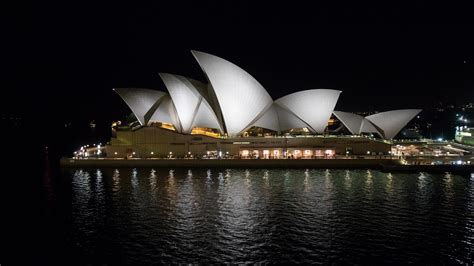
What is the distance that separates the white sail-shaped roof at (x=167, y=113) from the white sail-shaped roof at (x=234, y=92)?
6.30m

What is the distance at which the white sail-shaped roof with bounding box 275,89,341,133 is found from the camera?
4825 cm

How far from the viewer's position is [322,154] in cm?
4656

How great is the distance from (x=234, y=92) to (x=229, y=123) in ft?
12.6

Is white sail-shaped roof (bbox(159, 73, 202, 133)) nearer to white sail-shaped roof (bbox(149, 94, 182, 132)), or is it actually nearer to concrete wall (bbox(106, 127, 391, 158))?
white sail-shaped roof (bbox(149, 94, 182, 132))

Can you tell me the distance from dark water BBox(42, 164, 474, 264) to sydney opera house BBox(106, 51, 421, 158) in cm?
1250

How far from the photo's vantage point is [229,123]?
153 feet

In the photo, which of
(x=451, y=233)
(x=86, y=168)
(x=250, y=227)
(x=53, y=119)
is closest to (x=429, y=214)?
(x=451, y=233)

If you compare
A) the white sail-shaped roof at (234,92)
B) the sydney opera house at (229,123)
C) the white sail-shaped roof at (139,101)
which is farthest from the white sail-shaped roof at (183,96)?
the white sail-shaped roof at (139,101)

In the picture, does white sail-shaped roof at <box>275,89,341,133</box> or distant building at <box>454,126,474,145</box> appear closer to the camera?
white sail-shaped roof at <box>275,89,341,133</box>

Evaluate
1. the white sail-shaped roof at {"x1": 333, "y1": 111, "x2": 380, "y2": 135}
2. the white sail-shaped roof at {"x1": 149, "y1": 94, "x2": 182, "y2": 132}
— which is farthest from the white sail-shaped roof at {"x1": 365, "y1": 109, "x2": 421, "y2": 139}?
the white sail-shaped roof at {"x1": 149, "y1": 94, "x2": 182, "y2": 132}

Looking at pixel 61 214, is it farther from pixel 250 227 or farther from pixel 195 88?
pixel 195 88

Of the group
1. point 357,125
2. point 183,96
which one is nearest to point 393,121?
point 357,125

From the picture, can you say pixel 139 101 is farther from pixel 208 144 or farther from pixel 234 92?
pixel 234 92

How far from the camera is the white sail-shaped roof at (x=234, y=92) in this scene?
141ft
